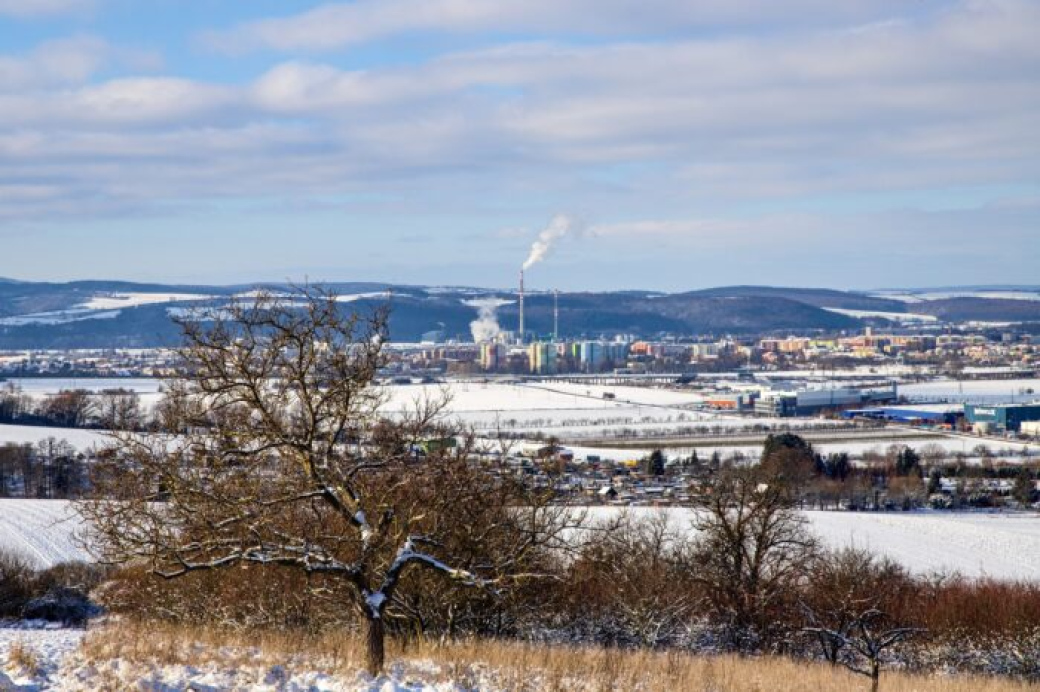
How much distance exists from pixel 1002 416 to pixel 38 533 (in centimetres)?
5277

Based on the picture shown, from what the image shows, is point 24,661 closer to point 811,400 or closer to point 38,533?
point 38,533

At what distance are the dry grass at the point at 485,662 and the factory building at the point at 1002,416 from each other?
58.8m

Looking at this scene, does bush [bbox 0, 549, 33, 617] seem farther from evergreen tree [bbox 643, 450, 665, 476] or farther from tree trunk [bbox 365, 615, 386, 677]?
evergreen tree [bbox 643, 450, 665, 476]

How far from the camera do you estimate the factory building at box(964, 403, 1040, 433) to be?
206 feet

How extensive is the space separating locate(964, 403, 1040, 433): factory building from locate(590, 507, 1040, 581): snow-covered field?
98.5 ft

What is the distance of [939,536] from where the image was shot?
29.5 meters

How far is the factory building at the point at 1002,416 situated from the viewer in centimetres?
6269

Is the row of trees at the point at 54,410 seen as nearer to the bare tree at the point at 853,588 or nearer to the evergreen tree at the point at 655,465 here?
the evergreen tree at the point at 655,465

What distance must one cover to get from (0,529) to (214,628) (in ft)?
61.2

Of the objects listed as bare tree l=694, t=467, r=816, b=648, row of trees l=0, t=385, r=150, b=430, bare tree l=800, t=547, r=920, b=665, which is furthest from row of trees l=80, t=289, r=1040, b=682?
row of trees l=0, t=385, r=150, b=430

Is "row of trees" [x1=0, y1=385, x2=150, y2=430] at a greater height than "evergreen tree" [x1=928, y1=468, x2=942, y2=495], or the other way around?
"row of trees" [x1=0, y1=385, x2=150, y2=430]

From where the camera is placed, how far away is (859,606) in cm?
1630

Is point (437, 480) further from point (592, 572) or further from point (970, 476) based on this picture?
point (970, 476)

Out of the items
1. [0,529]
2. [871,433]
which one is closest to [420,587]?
[0,529]
